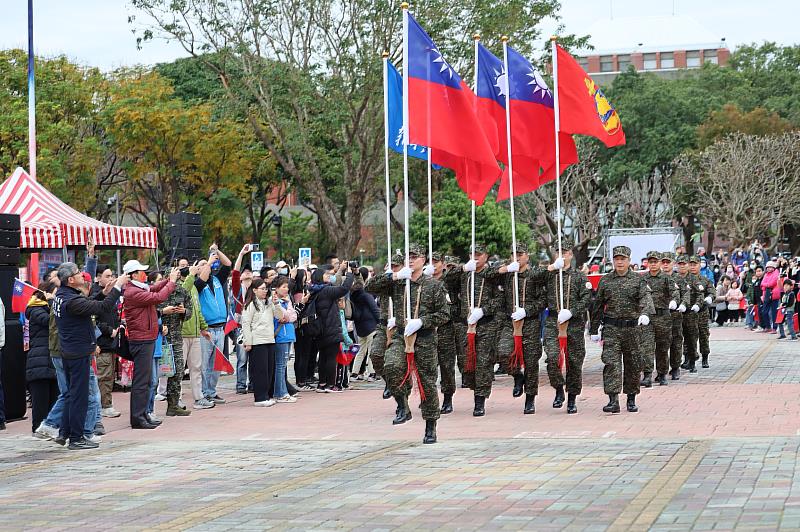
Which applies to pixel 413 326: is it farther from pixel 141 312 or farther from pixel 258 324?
pixel 258 324

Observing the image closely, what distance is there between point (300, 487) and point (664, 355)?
8899 mm

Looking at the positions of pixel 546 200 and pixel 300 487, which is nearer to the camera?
pixel 300 487

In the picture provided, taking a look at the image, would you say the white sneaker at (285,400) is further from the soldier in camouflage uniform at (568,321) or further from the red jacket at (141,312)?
the soldier in camouflage uniform at (568,321)

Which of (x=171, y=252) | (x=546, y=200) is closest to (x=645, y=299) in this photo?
(x=171, y=252)

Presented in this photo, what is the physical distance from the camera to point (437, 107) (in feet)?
43.3

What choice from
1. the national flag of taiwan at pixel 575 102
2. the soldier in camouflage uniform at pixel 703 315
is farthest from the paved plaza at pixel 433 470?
the soldier in camouflage uniform at pixel 703 315

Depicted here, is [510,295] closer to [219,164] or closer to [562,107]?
[562,107]

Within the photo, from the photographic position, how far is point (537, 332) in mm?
14008

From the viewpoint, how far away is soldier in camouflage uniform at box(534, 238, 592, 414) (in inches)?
546

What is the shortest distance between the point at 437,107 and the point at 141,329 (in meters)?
4.07

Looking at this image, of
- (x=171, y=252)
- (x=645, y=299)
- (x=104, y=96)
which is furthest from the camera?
(x=104, y=96)

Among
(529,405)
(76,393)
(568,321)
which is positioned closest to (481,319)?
(568,321)

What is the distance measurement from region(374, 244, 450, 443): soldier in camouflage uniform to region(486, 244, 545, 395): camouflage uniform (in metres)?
1.98

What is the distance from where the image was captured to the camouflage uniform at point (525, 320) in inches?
549
